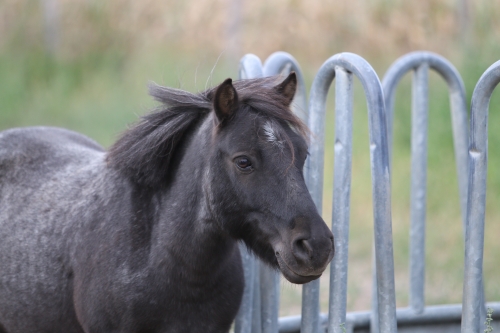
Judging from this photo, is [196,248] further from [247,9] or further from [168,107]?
[247,9]

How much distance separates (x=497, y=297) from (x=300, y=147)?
3312mm

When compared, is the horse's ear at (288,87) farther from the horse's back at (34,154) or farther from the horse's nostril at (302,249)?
the horse's back at (34,154)

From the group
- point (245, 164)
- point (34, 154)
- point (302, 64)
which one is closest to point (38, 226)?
point (34, 154)

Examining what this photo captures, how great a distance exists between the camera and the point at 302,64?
11672 millimetres

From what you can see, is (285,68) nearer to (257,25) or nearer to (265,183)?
(265,183)

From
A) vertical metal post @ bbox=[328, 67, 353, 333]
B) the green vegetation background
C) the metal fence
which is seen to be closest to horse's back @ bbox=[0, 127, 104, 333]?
the metal fence

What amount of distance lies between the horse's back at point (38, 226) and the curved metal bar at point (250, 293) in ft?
2.93

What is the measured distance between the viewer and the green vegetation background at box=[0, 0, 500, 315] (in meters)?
6.79

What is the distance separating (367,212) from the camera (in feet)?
24.8

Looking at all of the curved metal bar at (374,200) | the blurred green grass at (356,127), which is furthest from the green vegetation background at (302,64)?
the curved metal bar at (374,200)

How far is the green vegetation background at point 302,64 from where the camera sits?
6.79 m

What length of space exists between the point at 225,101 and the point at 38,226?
55.2 inches

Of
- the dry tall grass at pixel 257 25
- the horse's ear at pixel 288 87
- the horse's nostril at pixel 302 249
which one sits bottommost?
the horse's nostril at pixel 302 249

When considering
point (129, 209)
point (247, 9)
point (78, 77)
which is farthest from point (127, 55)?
point (129, 209)
